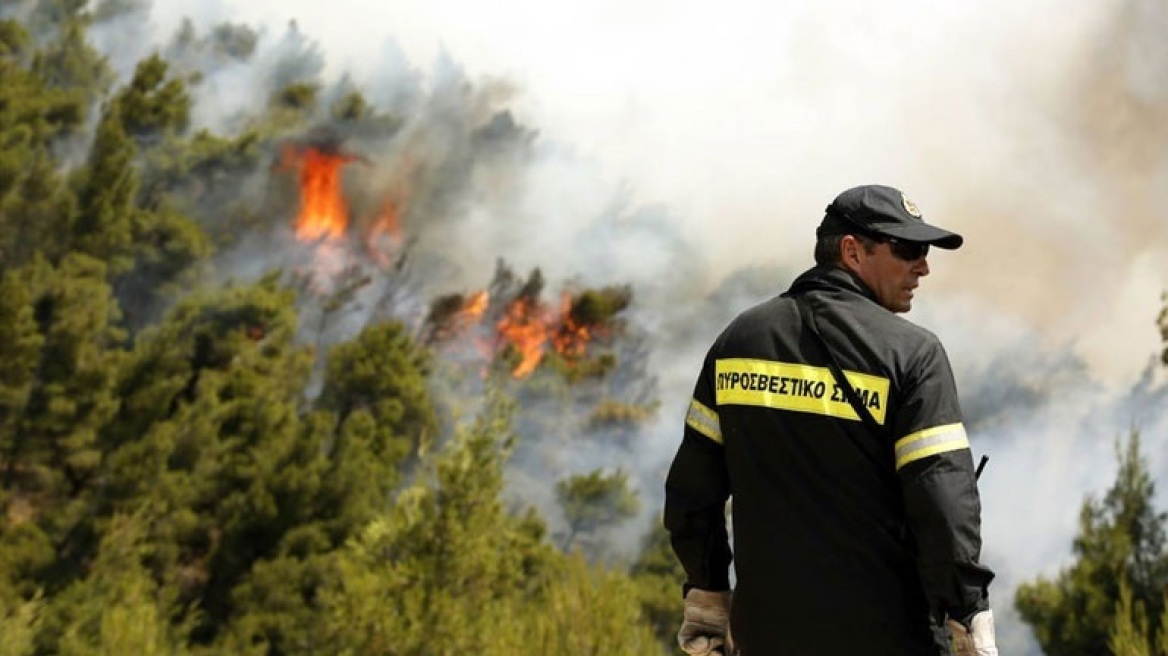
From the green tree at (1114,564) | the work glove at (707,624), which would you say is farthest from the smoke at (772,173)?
the work glove at (707,624)

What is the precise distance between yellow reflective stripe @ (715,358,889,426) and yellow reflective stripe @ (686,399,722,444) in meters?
0.05

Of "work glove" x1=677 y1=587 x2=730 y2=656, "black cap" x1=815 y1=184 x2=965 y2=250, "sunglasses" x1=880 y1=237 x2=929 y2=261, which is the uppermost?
"black cap" x1=815 y1=184 x2=965 y2=250

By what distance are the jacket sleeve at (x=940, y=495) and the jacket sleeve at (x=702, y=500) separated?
0.54 metres

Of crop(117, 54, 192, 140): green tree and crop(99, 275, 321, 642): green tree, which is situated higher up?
crop(117, 54, 192, 140): green tree

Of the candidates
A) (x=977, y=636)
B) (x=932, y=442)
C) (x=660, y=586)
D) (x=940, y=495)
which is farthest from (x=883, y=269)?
(x=660, y=586)

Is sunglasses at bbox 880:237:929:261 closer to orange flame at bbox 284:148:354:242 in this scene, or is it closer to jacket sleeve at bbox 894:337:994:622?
jacket sleeve at bbox 894:337:994:622

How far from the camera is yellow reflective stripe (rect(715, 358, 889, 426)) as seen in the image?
3.24 metres

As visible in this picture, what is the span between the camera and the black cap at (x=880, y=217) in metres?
3.40

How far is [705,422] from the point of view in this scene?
3.61 m

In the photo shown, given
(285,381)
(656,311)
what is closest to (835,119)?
(656,311)

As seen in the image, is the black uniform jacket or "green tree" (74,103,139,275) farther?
"green tree" (74,103,139,275)

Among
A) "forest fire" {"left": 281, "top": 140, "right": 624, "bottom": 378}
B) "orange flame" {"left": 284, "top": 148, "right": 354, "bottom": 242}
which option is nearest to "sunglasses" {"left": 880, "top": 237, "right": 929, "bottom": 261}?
"forest fire" {"left": 281, "top": 140, "right": 624, "bottom": 378}

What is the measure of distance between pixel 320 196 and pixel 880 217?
5270 cm

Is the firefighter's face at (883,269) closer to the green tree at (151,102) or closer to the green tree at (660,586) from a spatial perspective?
the green tree at (660,586)
